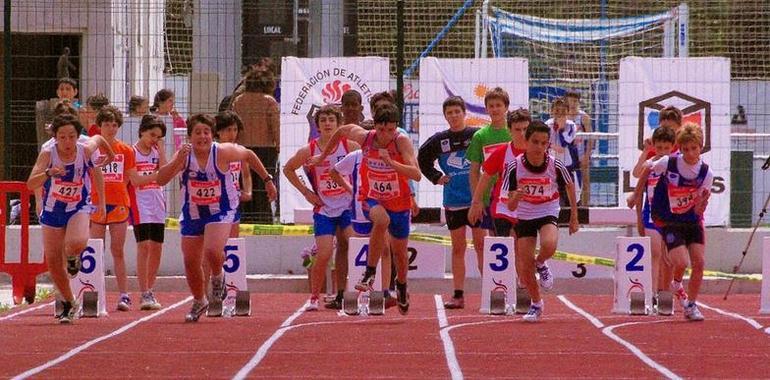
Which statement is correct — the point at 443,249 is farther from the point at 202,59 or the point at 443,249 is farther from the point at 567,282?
the point at 202,59

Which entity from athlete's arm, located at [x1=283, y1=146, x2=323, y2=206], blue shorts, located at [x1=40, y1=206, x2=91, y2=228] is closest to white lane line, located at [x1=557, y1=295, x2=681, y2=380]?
athlete's arm, located at [x1=283, y1=146, x2=323, y2=206]

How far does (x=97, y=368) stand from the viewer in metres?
11.1

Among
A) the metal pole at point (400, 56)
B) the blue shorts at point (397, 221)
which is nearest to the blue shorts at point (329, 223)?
the blue shorts at point (397, 221)

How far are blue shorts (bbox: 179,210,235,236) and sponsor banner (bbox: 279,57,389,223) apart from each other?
4.88 metres

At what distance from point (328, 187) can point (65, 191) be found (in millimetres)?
2612

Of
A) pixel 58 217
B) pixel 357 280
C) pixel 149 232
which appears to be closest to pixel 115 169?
pixel 149 232

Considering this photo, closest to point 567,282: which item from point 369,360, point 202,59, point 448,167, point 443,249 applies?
point 443,249

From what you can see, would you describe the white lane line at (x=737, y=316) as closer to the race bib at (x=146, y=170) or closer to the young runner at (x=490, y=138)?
the young runner at (x=490, y=138)

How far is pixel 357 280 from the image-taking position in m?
16.4

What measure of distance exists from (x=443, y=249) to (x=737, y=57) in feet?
14.3

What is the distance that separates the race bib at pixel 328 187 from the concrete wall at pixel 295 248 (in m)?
3.65

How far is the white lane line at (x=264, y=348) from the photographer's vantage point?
35.4 feet

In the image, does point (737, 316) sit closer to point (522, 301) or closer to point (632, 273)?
point (632, 273)

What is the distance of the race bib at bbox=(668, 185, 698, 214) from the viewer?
49.6 feet
